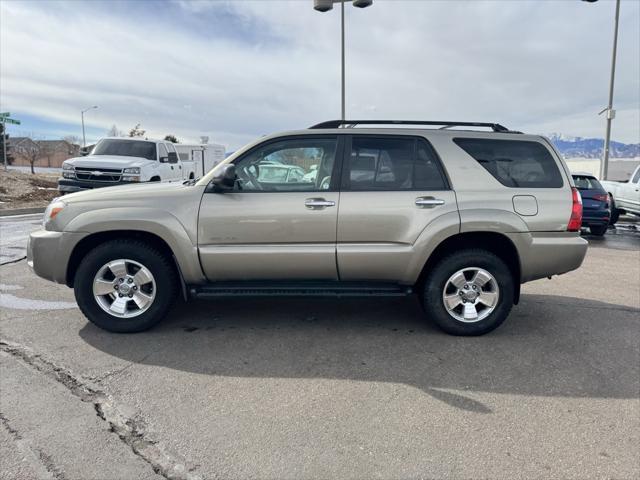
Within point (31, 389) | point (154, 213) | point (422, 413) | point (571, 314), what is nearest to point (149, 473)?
point (31, 389)

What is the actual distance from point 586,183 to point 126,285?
11015 millimetres

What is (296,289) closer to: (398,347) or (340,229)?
(340,229)

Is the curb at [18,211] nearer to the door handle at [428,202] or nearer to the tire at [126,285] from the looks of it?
the tire at [126,285]

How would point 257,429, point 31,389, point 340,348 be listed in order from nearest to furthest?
1. point 257,429
2. point 31,389
3. point 340,348

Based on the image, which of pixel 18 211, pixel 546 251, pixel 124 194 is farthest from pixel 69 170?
pixel 546 251

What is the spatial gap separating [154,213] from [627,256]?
8.64 metres

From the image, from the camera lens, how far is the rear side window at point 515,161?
14.5 feet

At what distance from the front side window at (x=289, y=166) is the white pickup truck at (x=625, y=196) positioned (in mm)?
11064

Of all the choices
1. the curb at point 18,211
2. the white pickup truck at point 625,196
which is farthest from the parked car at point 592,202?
the curb at point 18,211

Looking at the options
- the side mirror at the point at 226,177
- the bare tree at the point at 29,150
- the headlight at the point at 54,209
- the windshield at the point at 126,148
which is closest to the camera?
the side mirror at the point at 226,177

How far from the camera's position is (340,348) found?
414 centimetres

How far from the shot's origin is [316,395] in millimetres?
3320

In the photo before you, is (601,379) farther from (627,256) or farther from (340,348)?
(627,256)

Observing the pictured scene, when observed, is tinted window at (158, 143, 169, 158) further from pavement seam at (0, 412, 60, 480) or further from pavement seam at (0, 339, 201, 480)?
pavement seam at (0, 412, 60, 480)
